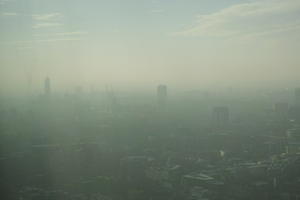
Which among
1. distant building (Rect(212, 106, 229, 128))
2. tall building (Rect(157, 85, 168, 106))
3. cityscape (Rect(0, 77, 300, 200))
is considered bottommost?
cityscape (Rect(0, 77, 300, 200))

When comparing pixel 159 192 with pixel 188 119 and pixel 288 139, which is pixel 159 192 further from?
pixel 188 119

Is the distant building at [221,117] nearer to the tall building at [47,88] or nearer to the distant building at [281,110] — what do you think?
the distant building at [281,110]

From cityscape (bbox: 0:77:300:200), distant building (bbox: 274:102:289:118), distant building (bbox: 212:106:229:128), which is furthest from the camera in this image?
distant building (bbox: 274:102:289:118)

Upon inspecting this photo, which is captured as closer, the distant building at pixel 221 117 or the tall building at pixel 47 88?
the distant building at pixel 221 117

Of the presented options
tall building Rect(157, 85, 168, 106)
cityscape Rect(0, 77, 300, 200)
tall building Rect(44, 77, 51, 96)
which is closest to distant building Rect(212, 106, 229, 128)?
cityscape Rect(0, 77, 300, 200)

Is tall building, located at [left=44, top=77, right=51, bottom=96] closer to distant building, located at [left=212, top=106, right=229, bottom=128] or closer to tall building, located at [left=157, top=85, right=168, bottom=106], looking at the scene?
tall building, located at [left=157, top=85, right=168, bottom=106]

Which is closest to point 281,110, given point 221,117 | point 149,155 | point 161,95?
point 221,117

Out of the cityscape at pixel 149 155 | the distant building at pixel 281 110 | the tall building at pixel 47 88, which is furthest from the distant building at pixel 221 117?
the tall building at pixel 47 88

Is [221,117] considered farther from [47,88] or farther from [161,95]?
[47,88]

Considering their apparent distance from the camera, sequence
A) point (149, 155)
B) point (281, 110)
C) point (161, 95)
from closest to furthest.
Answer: point (149, 155) → point (281, 110) → point (161, 95)

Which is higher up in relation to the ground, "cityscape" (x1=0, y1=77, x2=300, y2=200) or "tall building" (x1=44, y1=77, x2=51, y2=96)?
"tall building" (x1=44, y1=77, x2=51, y2=96)

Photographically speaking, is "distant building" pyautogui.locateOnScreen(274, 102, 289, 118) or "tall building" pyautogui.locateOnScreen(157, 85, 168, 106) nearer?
"distant building" pyautogui.locateOnScreen(274, 102, 289, 118)
